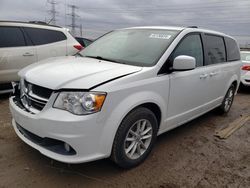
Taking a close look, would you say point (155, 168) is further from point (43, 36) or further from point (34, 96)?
point (43, 36)

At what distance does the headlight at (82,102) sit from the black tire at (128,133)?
0.39 m

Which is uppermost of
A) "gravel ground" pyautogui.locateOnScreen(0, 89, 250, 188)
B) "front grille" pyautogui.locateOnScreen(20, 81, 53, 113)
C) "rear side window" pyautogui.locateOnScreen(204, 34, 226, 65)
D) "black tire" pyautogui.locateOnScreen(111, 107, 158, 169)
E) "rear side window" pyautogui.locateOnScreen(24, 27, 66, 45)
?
"rear side window" pyautogui.locateOnScreen(204, 34, 226, 65)

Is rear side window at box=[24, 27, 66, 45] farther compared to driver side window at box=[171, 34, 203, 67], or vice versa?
rear side window at box=[24, 27, 66, 45]

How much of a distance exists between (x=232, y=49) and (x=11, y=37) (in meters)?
4.72

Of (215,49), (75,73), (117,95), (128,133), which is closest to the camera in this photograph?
(117,95)

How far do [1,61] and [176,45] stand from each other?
12.2 ft

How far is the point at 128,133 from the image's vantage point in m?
2.62

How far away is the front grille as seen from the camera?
2.41 meters

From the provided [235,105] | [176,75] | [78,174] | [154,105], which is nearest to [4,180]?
[78,174]

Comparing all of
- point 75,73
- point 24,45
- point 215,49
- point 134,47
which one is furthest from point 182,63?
point 24,45

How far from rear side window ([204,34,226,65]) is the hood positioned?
5.84 feet

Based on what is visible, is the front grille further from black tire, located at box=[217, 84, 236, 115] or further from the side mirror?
black tire, located at box=[217, 84, 236, 115]

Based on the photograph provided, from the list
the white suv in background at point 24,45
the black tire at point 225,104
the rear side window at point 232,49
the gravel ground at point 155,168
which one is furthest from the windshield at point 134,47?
the black tire at point 225,104

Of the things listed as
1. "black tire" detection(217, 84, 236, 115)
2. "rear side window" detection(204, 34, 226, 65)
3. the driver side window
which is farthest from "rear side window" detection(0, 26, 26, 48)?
"black tire" detection(217, 84, 236, 115)
